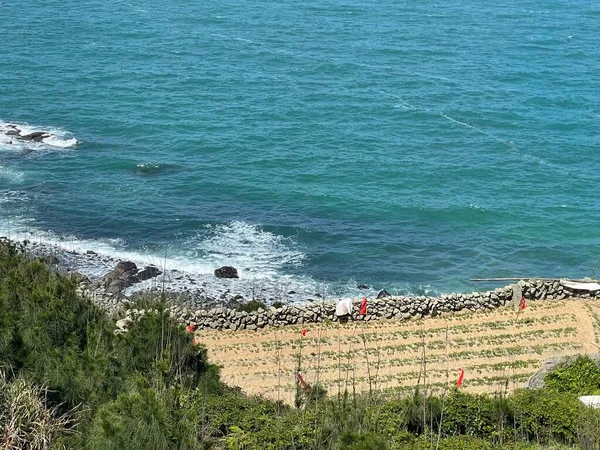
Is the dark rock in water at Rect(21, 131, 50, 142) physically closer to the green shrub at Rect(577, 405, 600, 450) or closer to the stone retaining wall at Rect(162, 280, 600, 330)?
the stone retaining wall at Rect(162, 280, 600, 330)

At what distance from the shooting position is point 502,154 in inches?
2505

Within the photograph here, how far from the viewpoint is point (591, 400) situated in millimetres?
26219

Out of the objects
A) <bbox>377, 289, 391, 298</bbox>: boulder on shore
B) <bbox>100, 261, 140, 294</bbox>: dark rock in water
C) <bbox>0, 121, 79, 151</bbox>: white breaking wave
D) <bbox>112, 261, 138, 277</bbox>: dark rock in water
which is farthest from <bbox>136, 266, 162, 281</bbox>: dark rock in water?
<bbox>0, 121, 79, 151</bbox>: white breaking wave

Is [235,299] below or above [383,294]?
below

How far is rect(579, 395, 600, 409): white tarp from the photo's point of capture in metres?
25.6

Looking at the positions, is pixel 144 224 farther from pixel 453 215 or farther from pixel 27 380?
pixel 27 380

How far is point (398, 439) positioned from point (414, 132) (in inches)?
1913

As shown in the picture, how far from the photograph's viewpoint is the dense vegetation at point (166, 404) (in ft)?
53.6

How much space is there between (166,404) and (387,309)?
2402cm

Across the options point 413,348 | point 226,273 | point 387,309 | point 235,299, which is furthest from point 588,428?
point 226,273

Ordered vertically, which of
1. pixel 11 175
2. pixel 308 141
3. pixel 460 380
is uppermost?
pixel 460 380

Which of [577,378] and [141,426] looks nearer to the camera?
[141,426]

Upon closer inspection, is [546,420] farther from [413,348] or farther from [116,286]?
[116,286]

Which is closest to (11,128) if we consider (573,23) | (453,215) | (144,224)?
(144,224)
